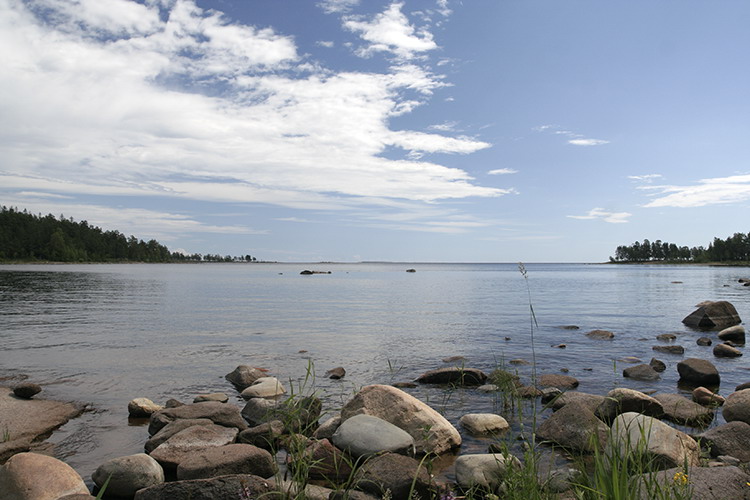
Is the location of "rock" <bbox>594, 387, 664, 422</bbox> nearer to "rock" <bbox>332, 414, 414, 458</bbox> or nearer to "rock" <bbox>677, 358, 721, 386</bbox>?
"rock" <bbox>332, 414, 414, 458</bbox>

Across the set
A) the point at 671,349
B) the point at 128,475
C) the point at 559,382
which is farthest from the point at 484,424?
the point at 671,349

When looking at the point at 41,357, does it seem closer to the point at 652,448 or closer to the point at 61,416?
the point at 61,416

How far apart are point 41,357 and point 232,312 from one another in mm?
13983

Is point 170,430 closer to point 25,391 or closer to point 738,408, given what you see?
point 25,391

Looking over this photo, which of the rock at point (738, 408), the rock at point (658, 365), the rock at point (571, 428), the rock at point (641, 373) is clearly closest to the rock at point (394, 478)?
the rock at point (571, 428)

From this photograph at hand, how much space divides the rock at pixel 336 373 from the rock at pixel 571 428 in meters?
6.34

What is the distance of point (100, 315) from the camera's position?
27.4 metres

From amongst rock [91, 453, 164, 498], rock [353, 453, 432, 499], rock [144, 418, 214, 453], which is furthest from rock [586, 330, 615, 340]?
rock [91, 453, 164, 498]

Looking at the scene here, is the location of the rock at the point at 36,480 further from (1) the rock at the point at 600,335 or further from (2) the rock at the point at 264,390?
(1) the rock at the point at 600,335

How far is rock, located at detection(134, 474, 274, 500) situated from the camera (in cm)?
563

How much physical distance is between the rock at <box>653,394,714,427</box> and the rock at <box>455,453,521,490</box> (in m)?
5.05

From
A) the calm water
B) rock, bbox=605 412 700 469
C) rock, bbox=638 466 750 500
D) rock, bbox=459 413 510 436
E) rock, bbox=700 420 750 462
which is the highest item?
rock, bbox=638 466 750 500

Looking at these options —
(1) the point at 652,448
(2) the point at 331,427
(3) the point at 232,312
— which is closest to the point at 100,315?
(3) the point at 232,312

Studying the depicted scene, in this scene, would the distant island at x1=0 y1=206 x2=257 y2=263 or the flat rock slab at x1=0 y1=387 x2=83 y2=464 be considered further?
the distant island at x1=0 y1=206 x2=257 y2=263
